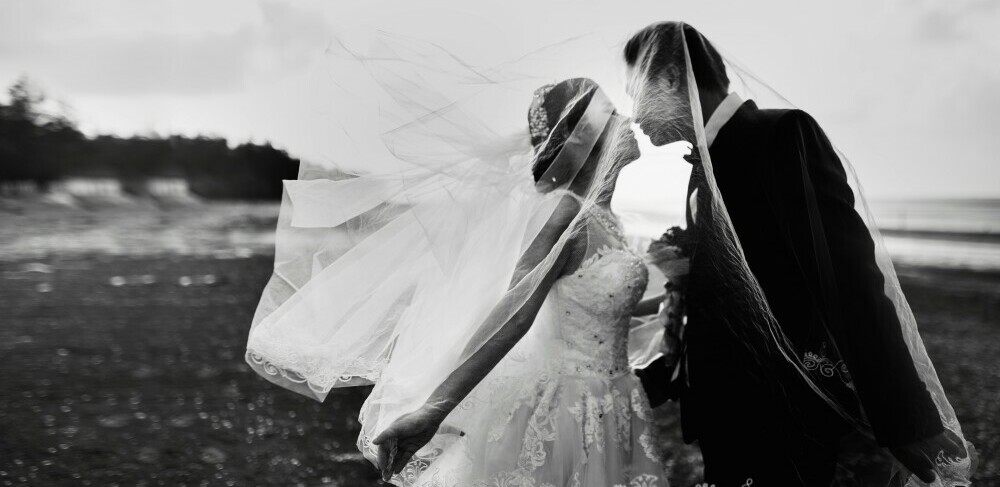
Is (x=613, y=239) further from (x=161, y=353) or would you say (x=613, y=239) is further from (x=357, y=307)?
(x=161, y=353)

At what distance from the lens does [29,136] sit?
22.7 m

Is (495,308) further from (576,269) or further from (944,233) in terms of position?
(944,233)

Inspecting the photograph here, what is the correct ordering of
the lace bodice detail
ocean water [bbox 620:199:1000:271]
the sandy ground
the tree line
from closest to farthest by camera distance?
the lace bodice detail
the sandy ground
ocean water [bbox 620:199:1000:271]
the tree line

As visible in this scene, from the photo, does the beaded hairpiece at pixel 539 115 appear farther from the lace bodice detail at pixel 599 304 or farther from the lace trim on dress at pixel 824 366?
the lace trim on dress at pixel 824 366

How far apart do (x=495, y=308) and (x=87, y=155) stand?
24.8 meters

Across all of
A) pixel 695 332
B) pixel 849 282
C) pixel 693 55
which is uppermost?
pixel 693 55

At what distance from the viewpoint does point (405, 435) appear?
5.17 ft

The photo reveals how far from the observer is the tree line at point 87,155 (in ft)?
72.9

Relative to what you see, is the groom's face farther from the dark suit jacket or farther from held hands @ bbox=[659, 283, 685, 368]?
held hands @ bbox=[659, 283, 685, 368]

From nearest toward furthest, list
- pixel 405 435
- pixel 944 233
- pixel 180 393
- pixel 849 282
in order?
pixel 405 435
pixel 849 282
pixel 180 393
pixel 944 233

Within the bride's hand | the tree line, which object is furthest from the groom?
the tree line

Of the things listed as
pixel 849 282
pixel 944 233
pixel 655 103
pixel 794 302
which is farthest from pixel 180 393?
pixel 944 233

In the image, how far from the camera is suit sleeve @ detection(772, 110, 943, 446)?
1634 mm

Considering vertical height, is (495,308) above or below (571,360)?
above
